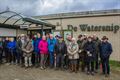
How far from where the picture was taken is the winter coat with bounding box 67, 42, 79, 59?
13.1 metres

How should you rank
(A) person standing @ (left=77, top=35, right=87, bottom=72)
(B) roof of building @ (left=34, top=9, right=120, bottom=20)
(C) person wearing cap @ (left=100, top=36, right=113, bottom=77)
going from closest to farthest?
(C) person wearing cap @ (left=100, top=36, right=113, bottom=77), (A) person standing @ (left=77, top=35, right=87, bottom=72), (B) roof of building @ (left=34, top=9, right=120, bottom=20)

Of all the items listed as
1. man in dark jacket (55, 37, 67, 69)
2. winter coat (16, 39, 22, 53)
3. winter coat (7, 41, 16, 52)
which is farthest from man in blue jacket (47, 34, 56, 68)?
winter coat (7, 41, 16, 52)

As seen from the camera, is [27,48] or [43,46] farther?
[27,48]

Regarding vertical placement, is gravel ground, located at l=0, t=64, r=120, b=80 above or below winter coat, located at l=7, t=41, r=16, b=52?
below

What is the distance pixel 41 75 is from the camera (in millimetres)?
12211

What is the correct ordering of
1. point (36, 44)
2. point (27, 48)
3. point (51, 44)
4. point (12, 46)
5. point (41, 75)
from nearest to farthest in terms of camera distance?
point (41, 75) → point (51, 44) → point (27, 48) → point (36, 44) → point (12, 46)

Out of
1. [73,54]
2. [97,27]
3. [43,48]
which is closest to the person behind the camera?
[73,54]

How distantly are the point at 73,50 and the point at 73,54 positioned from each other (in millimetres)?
215

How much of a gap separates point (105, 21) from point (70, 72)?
27.0ft

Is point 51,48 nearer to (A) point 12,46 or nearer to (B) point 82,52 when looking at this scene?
(B) point 82,52

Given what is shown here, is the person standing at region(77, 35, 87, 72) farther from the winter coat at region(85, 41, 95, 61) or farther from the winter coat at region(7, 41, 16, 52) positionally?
the winter coat at region(7, 41, 16, 52)

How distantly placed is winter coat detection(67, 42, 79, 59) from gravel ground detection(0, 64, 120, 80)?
34.5 inches

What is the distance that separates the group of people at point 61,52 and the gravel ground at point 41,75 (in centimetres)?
46

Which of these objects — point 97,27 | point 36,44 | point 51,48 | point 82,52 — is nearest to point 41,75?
point 51,48
